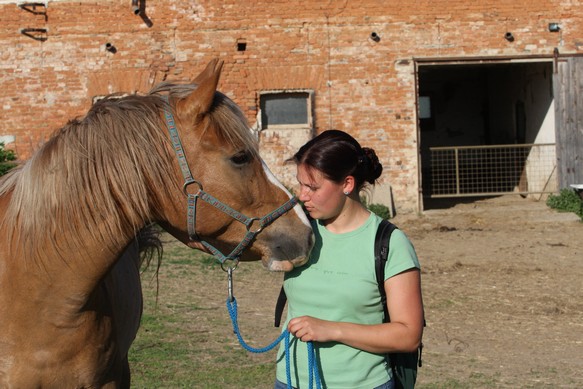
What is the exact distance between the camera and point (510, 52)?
47.0ft

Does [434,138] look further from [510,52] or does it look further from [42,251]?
[42,251]

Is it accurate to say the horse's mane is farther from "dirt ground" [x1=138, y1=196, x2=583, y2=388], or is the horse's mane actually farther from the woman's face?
"dirt ground" [x1=138, y1=196, x2=583, y2=388]

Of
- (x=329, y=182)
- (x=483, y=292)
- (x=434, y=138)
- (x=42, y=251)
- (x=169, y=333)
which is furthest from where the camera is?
(x=434, y=138)

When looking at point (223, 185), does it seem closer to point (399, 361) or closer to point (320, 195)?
point (320, 195)

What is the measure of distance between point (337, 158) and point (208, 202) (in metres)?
0.52

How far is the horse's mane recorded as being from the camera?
264 centimetres

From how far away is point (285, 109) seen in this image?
47.7ft

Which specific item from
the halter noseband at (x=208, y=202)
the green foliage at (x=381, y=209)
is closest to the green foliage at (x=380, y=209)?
the green foliage at (x=381, y=209)

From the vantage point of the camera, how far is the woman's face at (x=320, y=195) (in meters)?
2.54

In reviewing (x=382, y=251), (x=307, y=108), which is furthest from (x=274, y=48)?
(x=382, y=251)

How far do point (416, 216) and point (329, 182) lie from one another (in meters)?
12.1

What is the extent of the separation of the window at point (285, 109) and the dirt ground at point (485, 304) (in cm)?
331

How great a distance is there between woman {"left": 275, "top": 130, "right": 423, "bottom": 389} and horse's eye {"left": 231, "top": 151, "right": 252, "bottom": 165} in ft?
0.69

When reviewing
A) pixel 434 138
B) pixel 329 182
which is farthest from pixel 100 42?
pixel 329 182
